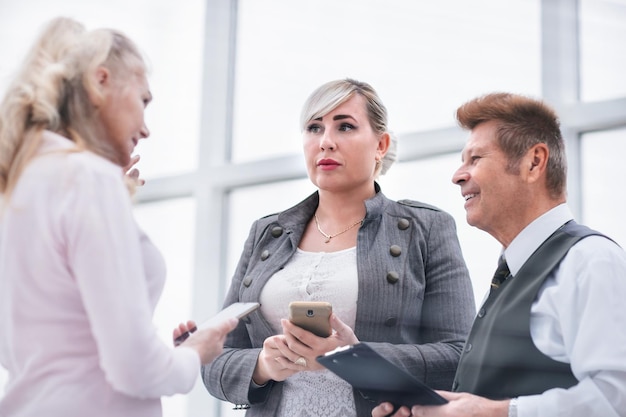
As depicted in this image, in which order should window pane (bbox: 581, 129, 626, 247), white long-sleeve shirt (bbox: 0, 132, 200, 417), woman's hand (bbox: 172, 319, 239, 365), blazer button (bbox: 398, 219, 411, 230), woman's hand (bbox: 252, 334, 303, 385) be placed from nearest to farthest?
1. white long-sleeve shirt (bbox: 0, 132, 200, 417)
2. woman's hand (bbox: 172, 319, 239, 365)
3. woman's hand (bbox: 252, 334, 303, 385)
4. blazer button (bbox: 398, 219, 411, 230)
5. window pane (bbox: 581, 129, 626, 247)

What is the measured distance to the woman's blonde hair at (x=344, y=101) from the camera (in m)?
2.31

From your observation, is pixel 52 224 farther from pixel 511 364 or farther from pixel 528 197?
pixel 528 197

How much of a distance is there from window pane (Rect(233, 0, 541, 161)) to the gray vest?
4.29ft

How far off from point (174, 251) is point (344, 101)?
1.77m

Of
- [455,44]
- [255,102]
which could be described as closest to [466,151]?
[455,44]

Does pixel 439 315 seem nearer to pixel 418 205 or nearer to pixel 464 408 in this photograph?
pixel 418 205

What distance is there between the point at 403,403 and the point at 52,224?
83cm

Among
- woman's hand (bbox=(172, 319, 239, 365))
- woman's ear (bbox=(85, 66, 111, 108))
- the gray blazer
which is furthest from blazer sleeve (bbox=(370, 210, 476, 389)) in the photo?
woman's ear (bbox=(85, 66, 111, 108))

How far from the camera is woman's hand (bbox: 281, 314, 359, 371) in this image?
1.89 m

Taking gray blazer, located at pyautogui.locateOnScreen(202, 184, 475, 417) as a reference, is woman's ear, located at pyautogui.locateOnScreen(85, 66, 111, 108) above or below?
above

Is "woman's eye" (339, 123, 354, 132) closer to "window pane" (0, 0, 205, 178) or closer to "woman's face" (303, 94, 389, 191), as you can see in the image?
"woman's face" (303, 94, 389, 191)

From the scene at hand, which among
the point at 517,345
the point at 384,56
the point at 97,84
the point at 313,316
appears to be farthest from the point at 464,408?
the point at 384,56

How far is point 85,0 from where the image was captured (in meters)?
4.07

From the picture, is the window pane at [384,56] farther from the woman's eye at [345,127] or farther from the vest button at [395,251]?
the vest button at [395,251]
